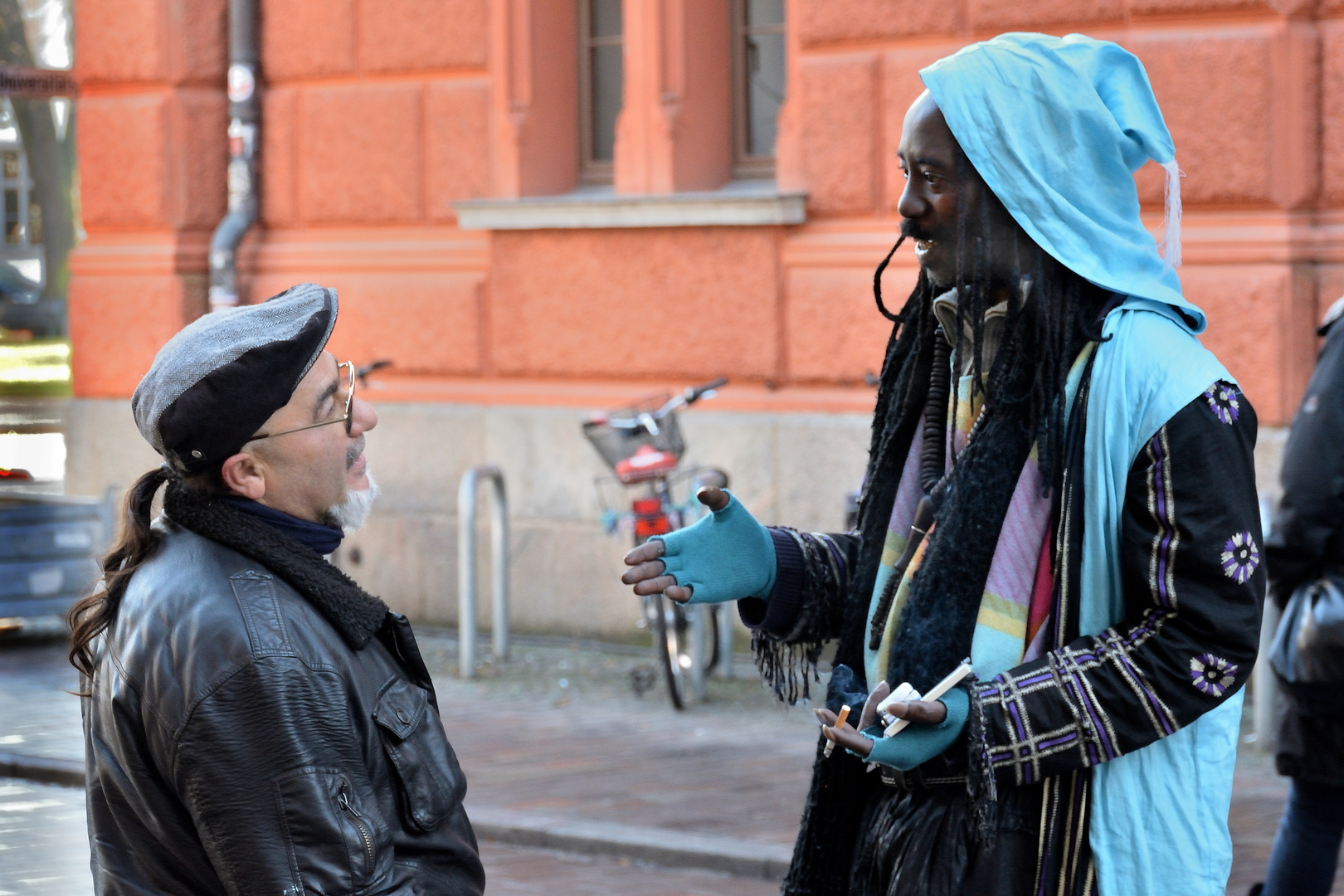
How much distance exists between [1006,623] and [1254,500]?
37 centimetres

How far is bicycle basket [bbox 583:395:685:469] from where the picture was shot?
831 cm

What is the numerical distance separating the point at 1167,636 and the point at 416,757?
100 centimetres

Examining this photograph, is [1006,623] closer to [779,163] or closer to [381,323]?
[779,163]

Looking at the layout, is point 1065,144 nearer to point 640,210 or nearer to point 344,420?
point 344,420

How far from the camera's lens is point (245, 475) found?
8.25ft

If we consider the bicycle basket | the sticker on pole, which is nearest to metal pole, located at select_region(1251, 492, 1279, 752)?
the bicycle basket

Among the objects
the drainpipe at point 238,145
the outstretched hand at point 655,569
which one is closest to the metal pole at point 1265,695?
the outstretched hand at point 655,569

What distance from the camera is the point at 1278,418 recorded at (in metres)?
7.60

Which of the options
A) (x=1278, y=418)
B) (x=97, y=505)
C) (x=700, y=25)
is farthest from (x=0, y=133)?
(x=1278, y=418)

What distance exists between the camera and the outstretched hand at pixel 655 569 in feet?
8.97

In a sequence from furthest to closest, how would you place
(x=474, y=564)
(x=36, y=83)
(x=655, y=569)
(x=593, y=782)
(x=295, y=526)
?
1. (x=36, y=83)
2. (x=474, y=564)
3. (x=593, y=782)
4. (x=655, y=569)
5. (x=295, y=526)

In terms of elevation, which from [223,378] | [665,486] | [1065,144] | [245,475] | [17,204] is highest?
[17,204]

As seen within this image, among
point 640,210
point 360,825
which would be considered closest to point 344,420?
point 360,825

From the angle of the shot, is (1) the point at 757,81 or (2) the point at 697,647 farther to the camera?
(1) the point at 757,81
